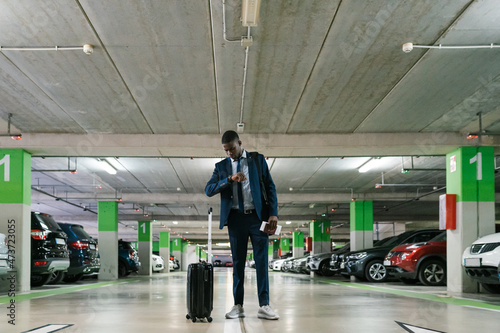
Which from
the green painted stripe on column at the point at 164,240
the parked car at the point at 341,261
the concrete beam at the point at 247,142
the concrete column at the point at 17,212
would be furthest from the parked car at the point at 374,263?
the green painted stripe on column at the point at 164,240

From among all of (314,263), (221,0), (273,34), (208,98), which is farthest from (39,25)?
(314,263)

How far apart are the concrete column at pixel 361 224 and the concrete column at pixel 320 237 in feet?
27.1

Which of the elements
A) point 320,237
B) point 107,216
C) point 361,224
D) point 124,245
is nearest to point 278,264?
point 320,237

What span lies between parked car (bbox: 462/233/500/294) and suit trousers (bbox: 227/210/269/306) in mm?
4235

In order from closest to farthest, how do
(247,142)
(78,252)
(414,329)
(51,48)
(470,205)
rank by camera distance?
(414,329) → (51,48) → (470,205) → (247,142) → (78,252)

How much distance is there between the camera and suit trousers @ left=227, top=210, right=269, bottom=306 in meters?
4.58

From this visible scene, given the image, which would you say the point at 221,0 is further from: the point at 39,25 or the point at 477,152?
the point at 477,152

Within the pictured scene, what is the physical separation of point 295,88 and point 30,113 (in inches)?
192

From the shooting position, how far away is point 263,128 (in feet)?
34.7

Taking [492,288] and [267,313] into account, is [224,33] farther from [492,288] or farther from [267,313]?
[492,288]

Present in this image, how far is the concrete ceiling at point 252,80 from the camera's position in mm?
5680

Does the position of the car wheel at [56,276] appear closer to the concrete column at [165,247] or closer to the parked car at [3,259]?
the parked car at [3,259]

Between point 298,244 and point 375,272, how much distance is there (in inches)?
1052

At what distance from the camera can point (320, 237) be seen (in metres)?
29.9
